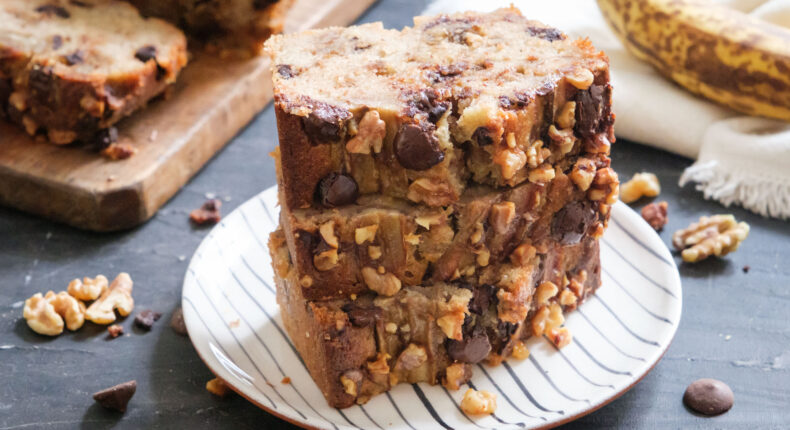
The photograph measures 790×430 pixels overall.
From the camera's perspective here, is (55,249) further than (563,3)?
No

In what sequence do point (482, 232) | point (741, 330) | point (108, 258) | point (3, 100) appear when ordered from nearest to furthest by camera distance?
point (482, 232) < point (741, 330) < point (108, 258) < point (3, 100)

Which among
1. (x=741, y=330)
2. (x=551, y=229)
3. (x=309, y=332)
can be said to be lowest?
(x=741, y=330)

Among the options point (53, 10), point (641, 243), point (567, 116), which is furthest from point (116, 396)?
point (53, 10)

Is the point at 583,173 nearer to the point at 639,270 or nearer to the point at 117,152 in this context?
the point at 639,270

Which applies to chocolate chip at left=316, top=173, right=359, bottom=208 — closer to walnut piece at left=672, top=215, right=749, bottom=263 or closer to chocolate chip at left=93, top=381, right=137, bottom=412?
chocolate chip at left=93, top=381, right=137, bottom=412

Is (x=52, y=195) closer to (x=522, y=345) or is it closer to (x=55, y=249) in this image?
(x=55, y=249)

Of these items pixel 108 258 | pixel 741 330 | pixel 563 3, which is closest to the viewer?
pixel 741 330

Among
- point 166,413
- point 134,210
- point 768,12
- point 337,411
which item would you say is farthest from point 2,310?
point 768,12
